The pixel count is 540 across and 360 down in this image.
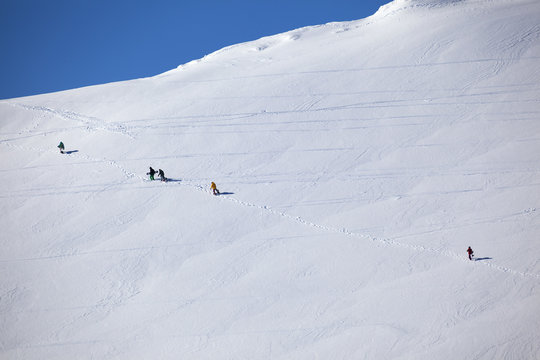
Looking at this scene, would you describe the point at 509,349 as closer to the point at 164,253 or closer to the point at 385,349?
the point at 385,349

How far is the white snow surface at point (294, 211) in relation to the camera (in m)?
15.8

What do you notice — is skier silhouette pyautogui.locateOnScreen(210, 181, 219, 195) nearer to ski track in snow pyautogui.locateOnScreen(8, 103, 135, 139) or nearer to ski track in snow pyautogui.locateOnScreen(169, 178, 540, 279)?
ski track in snow pyautogui.locateOnScreen(169, 178, 540, 279)

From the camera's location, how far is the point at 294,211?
21.8 m

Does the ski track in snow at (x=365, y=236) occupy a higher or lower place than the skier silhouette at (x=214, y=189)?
lower

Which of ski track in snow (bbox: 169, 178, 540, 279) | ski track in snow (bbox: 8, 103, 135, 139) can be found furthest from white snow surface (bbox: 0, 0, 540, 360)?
ski track in snow (bbox: 8, 103, 135, 139)

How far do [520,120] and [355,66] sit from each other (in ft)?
47.0

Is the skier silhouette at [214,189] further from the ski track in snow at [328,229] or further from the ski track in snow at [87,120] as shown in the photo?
the ski track in snow at [87,120]

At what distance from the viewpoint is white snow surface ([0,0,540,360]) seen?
15.8m

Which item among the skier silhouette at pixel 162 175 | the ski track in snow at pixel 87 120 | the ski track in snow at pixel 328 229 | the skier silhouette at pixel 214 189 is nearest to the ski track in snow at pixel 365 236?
the ski track in snow at pixel 328 229

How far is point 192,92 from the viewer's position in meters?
36.1

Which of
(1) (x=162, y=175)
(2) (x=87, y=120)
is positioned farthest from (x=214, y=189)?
(2) (x=87, y=120)

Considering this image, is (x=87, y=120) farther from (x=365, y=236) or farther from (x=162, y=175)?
(x=365, y=236)

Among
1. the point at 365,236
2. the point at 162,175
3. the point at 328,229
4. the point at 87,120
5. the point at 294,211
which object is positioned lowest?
the point at 365,236

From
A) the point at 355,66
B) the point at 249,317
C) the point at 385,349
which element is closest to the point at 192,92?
the point at 355,66
